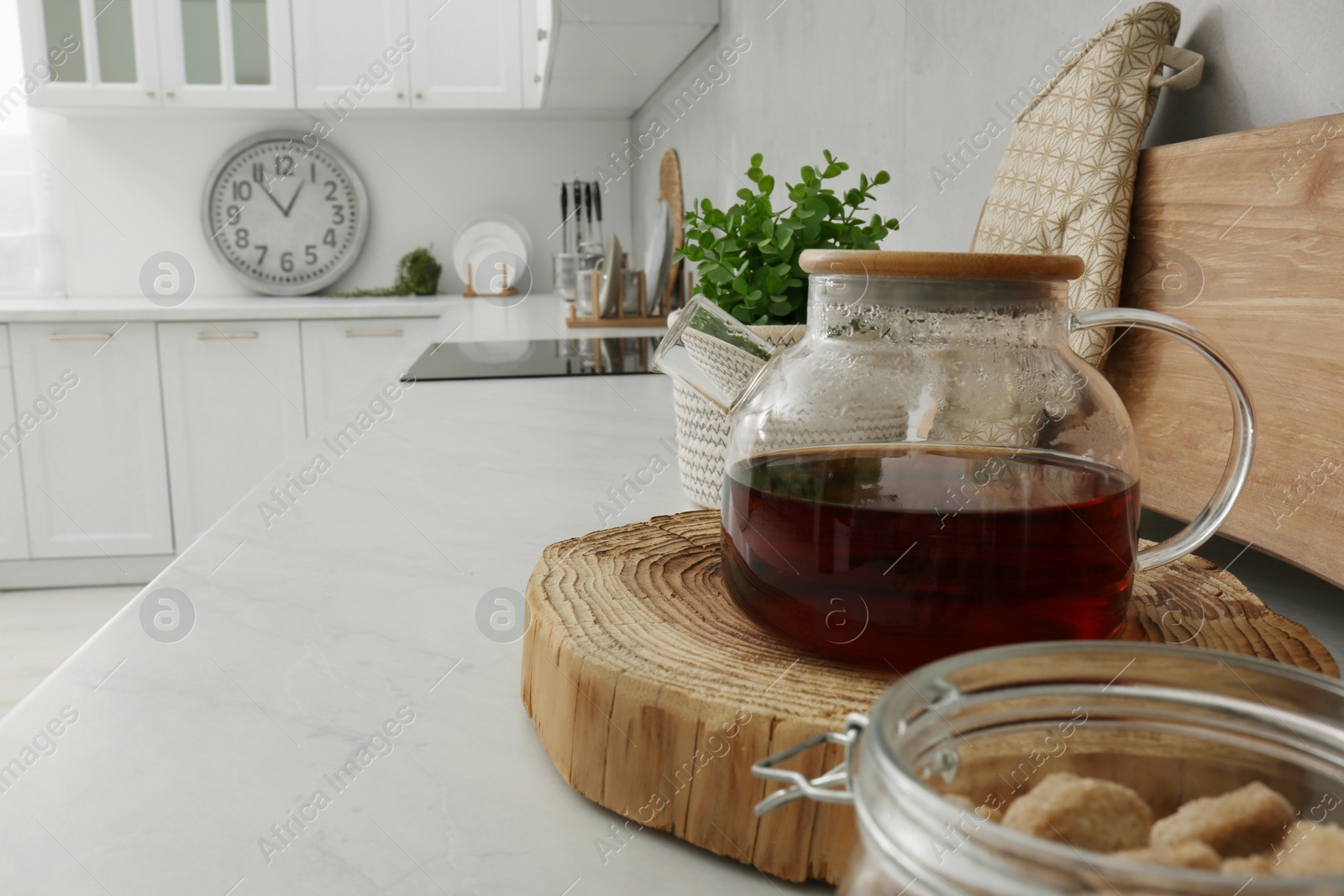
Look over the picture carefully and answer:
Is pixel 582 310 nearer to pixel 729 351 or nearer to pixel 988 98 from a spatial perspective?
pixel 988 98

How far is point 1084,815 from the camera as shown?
0.20m

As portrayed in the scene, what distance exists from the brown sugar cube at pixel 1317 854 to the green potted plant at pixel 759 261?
1.77 ft

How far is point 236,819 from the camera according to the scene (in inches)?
14.6

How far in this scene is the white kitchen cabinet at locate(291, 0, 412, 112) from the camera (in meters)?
3.61

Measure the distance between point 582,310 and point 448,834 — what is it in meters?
2.46

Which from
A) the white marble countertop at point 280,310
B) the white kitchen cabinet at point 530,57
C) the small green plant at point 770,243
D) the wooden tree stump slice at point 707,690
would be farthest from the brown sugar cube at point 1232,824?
the white kitchen cabinet at point 530,57

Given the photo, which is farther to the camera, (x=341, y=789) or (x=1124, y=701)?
(x=341, y=789)

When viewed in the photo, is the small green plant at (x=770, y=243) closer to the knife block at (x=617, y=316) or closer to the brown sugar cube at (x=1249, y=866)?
the brown sugar cube at (x=1249, y=866)

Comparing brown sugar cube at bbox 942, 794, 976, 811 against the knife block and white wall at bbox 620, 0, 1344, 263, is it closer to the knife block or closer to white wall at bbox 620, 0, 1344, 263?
white wall at bbox 620, 0, 1344, 263

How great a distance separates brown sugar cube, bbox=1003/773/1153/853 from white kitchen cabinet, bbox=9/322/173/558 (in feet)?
11.7

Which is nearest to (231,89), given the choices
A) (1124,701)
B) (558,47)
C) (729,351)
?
(558,47)

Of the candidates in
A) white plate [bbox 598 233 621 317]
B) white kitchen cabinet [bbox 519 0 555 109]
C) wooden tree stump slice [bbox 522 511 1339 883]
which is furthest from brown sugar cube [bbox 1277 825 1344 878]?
white kitchen cabinet [bbox 519 0 555 109]

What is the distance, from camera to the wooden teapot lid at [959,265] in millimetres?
378

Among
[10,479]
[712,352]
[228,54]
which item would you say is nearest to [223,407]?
[10,479]
